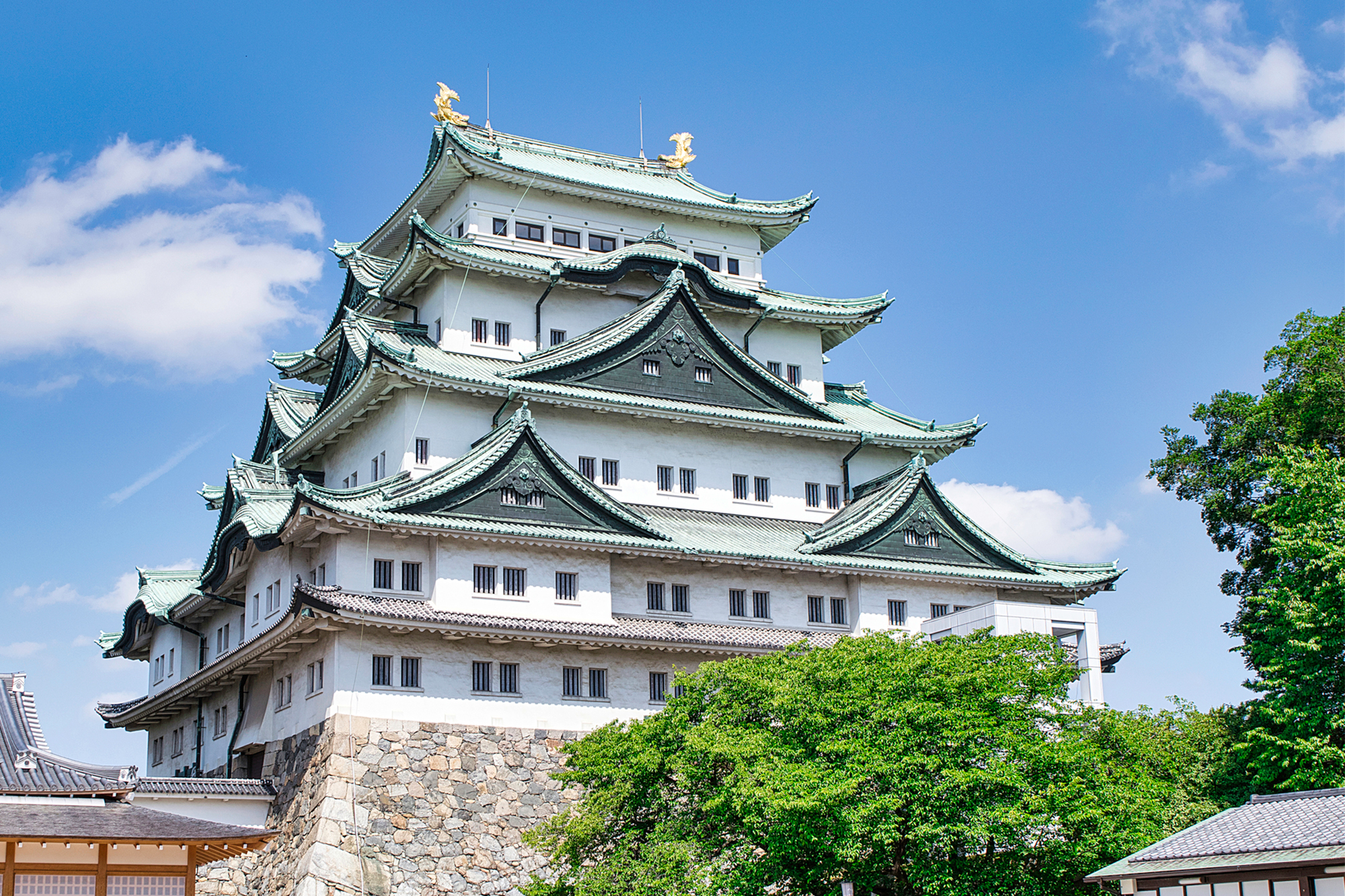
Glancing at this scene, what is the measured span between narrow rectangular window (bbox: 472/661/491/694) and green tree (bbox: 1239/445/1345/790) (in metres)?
19.3

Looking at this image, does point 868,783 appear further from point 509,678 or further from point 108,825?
point 108,825

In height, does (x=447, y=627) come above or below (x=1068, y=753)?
above

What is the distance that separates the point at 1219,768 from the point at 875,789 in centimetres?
1678

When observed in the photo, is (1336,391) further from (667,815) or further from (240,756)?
(240,756)

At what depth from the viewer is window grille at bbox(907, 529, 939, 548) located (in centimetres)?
4406

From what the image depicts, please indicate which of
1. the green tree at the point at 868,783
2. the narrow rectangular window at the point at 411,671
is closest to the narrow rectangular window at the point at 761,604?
the narrow rectangular window at the point at 411,671

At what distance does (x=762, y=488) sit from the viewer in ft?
150

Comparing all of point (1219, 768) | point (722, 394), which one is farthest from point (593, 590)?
point (1219, 768)

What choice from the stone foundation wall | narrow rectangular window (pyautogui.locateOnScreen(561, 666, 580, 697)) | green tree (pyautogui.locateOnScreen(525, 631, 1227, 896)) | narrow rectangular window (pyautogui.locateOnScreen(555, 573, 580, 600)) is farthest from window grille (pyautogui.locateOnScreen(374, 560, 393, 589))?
green tree (pyautogui.locateOnScreen(525, 631, 1227, 896))

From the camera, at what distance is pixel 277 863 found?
3500 cm

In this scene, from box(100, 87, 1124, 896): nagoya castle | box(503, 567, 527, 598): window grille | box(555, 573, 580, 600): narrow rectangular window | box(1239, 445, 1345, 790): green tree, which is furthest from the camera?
box(555, 573, 580, 600): narrow rectangular window

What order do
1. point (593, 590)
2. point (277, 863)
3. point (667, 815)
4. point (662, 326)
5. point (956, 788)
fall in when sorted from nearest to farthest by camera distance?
point (956, 788) < point (667, 815) < point (277, 863) < point (593, 590) < point (662, 326)

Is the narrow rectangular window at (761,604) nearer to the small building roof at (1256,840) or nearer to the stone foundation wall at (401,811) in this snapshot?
the stone foundation wall at (401,811)

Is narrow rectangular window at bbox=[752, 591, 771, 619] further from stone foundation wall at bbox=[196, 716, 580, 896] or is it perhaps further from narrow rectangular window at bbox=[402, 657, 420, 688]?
narrow rectangular window at bbox=[402, 657, 420, 688]
